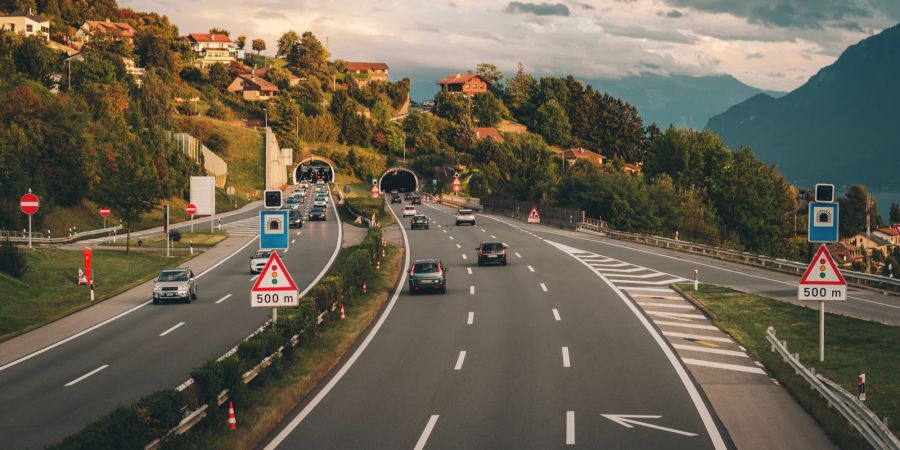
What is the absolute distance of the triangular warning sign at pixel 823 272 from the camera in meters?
21.5

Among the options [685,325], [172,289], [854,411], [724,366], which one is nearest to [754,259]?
[685,325]

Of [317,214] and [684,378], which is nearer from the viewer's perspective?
[684,378]

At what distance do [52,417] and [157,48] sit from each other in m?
182

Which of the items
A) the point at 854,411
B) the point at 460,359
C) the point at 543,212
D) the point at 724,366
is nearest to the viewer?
the point at 854,411

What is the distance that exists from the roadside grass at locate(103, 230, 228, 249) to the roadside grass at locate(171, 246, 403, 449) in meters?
36.9

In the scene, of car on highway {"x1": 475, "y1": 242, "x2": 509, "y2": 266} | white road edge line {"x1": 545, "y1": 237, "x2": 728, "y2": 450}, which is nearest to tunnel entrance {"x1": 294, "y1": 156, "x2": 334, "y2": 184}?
car on highway {"x1": 475, "y1": 242, "x2": 509, "y2": 266}

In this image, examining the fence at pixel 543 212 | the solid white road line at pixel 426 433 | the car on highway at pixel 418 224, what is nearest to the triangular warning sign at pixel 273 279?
the solid white road line at pixel 426 433

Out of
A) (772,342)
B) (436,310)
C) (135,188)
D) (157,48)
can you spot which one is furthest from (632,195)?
(157,48)

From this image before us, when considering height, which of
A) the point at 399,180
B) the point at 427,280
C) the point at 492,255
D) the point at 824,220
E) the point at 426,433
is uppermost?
the point at 399,180

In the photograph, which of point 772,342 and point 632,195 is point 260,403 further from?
point 632,195

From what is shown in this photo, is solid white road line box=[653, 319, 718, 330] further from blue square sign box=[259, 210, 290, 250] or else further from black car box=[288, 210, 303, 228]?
black car box=[288, 210, 303, 228]

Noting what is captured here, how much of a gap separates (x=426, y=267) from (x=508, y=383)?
18.7 meters

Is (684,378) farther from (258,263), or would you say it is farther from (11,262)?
(11,262)

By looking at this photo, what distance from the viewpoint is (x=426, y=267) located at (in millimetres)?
Answer: 39906
